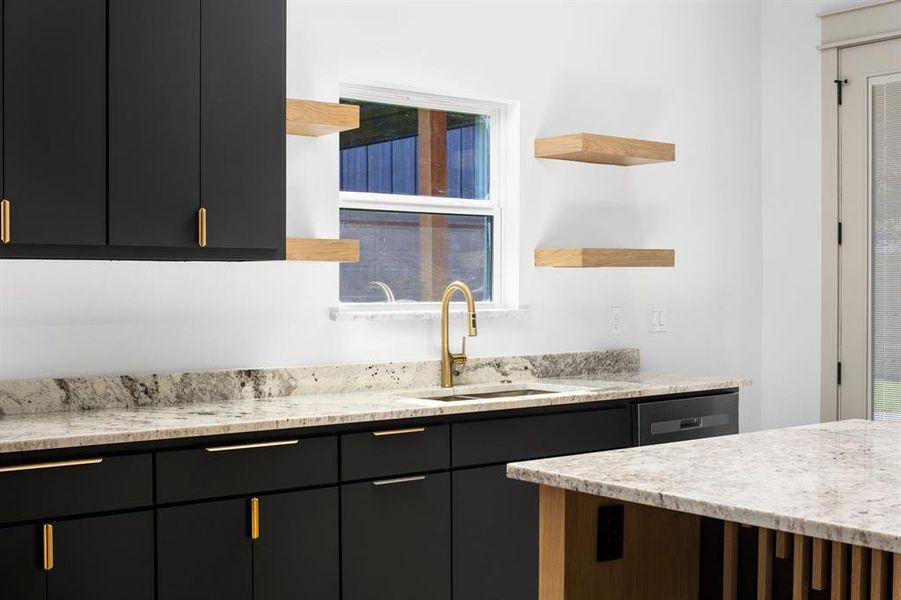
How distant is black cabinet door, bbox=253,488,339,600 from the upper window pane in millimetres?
1408

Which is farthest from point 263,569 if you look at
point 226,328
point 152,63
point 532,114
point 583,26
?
point 583,26

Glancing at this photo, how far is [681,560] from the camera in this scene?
2.59 m

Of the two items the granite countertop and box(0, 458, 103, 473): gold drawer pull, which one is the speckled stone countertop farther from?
box(0, 458, 103, 473): gold drawer pull

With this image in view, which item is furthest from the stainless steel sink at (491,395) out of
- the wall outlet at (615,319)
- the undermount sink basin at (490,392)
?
the wall outlet at (615,319)

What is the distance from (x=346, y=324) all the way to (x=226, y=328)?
0.50 meters

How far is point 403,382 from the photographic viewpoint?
4109 mm

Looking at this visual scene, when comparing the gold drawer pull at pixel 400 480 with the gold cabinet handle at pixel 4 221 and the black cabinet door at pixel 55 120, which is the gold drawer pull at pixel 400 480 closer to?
the black cabinet door at pixel 55 120

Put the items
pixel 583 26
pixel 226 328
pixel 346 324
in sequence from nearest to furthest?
1. pixel 226 328
2. pixel 346 324
3. pixel 583 26

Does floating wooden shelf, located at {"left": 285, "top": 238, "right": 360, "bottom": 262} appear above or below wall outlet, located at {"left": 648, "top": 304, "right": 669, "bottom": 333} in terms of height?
above

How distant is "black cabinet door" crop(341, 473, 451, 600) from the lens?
3246mm

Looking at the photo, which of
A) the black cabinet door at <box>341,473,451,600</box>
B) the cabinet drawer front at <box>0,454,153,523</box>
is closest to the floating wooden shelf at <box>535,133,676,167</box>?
the black cabinet door at <box>341,473,451,600</box>

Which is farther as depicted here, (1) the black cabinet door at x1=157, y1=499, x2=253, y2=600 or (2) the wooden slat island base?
(1) the black cabinet door at x1=157, y1=499, x2=253, y2=600

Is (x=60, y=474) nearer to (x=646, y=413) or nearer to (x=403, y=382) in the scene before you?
(x=403, y=382)

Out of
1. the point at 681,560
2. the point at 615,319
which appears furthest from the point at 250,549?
the point at 615,319
